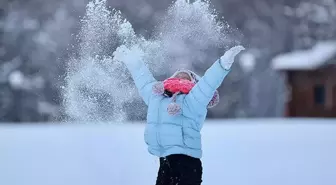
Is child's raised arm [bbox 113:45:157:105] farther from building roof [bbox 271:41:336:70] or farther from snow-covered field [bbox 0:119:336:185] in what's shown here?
building roof [bbox 271:41:336:70]

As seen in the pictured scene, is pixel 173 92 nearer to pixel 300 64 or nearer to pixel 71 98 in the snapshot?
pixel 71 98

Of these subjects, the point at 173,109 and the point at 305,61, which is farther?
the point at 305,61

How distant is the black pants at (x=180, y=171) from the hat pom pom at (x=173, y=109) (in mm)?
300

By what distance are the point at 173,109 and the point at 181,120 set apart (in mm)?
152

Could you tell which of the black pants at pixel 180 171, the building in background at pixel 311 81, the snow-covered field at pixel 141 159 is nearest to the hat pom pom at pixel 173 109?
the black pants at pixel 180 171

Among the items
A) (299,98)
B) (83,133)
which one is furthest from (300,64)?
(83,133)

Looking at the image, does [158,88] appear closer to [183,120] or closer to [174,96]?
[174,96]

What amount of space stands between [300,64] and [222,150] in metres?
18.1

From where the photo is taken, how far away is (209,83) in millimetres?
4227

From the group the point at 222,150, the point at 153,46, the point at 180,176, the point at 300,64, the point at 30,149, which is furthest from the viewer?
the point at 300,64

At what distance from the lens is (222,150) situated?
8.48 m

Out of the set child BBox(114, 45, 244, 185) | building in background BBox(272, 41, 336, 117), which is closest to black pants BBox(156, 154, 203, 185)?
child BBox(114, 45, 244, 185)

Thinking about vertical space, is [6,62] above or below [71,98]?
above

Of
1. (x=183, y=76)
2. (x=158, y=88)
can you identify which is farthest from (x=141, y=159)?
(x=158, y=88)
